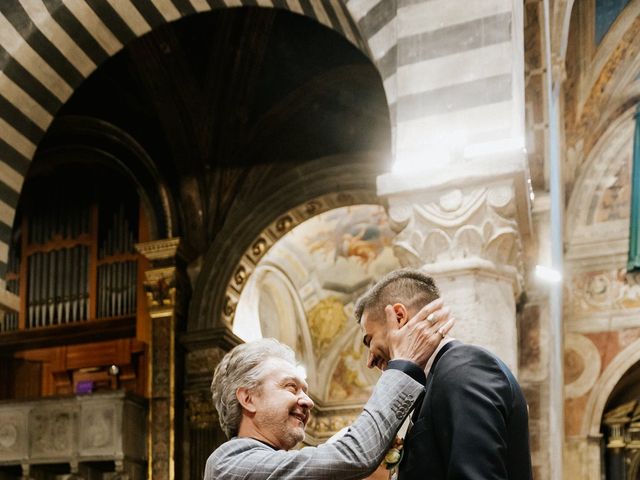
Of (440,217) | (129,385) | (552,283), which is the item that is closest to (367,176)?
(129,385)

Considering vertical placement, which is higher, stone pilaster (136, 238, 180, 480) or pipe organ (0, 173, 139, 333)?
pipe organ (0, 173, 139, 333)

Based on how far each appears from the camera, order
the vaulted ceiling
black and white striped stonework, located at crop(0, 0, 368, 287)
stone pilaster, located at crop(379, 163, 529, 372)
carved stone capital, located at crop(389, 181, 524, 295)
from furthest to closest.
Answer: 1. the vaulted ceiling
2. black and white striped stonework, located at crop(0, 0, 368, 287)
3. carved stone capital, located at crop(389, 181, 524, 295)
4. stone pilaster, located at crop(379, 163, 529, 372)

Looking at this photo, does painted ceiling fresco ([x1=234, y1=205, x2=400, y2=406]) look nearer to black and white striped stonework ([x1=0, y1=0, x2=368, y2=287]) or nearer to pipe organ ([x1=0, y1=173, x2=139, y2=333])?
pipe organ ([x1=0, y1=173, x2=139, y2=333])

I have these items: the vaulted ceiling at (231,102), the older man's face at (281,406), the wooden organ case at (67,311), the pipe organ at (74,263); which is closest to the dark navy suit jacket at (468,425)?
the older man's face at (281,406)

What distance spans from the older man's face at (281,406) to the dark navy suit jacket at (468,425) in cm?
39

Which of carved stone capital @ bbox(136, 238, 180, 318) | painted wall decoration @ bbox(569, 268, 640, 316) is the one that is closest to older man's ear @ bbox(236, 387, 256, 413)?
painted wall decoration @ bbox(569, 268, 640, 316)

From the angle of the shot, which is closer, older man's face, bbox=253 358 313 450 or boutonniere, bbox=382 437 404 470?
boutonniere, bbox=382 437 404 470

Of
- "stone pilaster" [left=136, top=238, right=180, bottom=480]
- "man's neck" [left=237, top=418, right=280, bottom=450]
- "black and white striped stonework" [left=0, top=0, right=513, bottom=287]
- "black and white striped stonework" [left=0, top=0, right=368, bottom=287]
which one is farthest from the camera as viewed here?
"stone pilaster" [left=136, top=238, right=180, bottom=480]

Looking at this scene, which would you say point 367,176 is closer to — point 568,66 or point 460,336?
point 568,66

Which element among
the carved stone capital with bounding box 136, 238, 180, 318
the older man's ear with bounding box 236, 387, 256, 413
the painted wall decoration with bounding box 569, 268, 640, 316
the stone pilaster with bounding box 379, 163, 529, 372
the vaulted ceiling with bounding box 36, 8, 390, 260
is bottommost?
the older man's ear with bounding box 236, 387, 256, 413

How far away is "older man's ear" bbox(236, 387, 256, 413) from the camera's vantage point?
2.74 meters

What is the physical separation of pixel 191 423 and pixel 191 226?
2370mm

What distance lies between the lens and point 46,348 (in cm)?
1380

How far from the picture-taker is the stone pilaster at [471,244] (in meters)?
4.98
